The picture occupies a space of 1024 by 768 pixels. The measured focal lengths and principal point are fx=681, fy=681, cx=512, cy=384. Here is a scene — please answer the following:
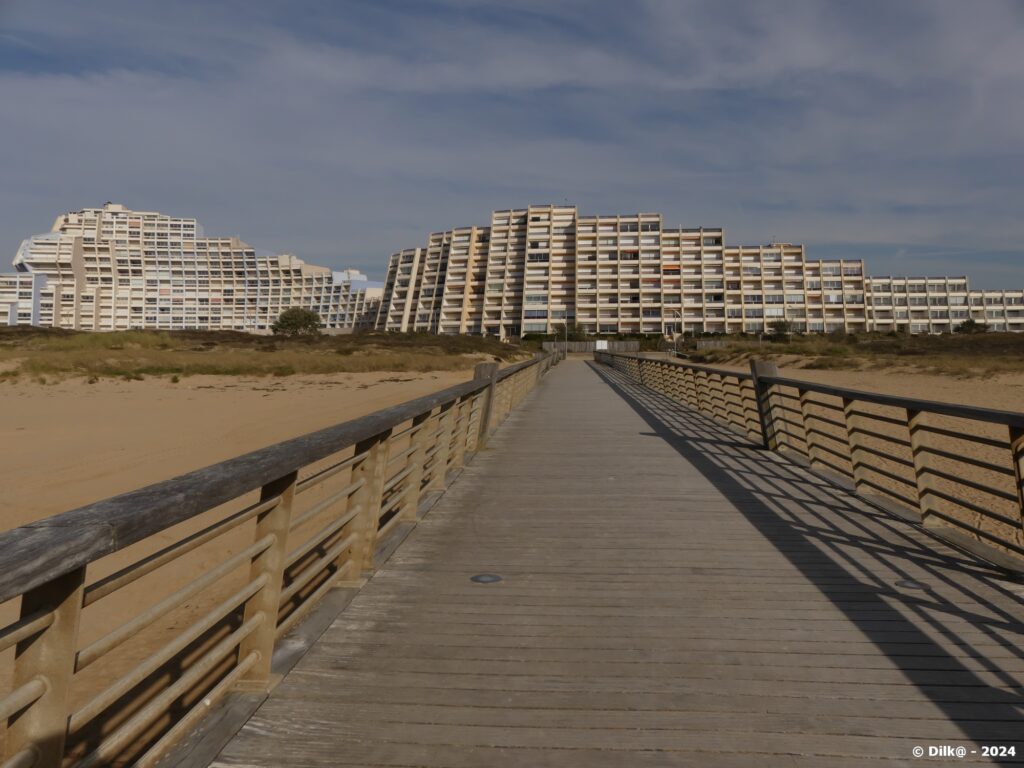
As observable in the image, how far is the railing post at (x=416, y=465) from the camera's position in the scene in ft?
16.5

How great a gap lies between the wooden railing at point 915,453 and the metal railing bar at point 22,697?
405 centimetres

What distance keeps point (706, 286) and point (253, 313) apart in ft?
371

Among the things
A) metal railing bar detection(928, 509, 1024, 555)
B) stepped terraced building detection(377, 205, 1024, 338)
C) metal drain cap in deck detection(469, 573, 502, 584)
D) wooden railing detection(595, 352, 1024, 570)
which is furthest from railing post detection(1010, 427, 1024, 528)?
stepped terraced building detection(377, 205, 1024, 338)

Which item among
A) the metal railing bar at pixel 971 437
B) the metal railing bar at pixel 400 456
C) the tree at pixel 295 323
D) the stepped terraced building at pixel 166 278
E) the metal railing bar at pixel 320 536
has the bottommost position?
the metal railing bar at pixel 320 536

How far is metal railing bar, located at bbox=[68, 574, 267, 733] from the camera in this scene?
1566mm

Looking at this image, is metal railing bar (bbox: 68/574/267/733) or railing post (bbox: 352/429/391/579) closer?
metal railing bar (bbox: 68/574/267/733)

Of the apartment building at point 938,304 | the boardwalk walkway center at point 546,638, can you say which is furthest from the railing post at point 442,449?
the apartment building at point 938,304

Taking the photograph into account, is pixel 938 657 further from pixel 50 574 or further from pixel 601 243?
pixel 601 243

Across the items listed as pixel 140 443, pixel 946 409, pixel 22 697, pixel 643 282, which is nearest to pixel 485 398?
pixel 946 409

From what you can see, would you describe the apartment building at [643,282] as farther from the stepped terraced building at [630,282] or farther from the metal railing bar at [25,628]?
the metal railing bar at [25,628]

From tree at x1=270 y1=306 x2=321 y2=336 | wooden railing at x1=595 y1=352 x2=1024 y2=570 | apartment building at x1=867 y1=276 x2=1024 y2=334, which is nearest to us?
wooden railing at x1=595 y1=352 x2=1024 y2=570

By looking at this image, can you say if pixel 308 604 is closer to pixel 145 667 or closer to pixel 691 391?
pixel 145 667

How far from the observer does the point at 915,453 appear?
5078 millimetres

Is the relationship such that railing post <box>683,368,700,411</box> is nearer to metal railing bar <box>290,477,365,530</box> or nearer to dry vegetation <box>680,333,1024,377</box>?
metal railing bar <box>290,477,365,530</box>
